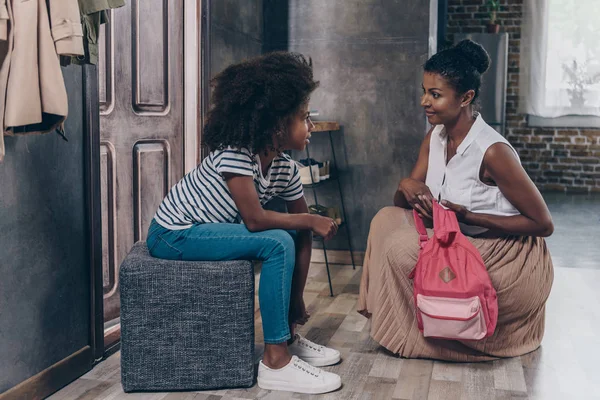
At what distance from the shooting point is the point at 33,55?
1.62 metres

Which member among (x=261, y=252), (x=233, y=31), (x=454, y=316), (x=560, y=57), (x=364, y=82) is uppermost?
(x=560, y=57)

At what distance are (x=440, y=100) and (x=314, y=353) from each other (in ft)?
3.31

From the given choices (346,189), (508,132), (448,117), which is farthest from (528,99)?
(448,117)

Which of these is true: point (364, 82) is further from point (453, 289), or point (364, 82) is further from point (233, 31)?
point (453, 289)

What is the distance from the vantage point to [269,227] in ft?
6.91

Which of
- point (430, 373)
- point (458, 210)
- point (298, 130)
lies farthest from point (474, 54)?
point (430, 373)

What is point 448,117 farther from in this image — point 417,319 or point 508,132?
point 508,132

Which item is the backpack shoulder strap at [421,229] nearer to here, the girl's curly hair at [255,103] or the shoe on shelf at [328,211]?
the girl's curly hair at [255,103]

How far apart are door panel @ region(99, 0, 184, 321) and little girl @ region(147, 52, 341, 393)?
67 centimetres

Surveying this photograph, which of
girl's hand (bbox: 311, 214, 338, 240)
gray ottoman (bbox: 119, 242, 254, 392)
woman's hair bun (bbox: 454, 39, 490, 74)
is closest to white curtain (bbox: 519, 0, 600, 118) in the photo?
woman's hair bun (bbox: 454, 39, 490, 74)

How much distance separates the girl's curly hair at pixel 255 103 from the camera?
2.12m

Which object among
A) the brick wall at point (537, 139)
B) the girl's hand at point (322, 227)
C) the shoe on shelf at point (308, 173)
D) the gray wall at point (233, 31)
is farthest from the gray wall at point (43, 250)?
Answer: the brick wall at point (537, 139)

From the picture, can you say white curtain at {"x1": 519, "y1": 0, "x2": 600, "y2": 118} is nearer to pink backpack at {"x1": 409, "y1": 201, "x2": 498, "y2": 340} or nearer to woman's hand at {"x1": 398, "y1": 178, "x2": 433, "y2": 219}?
woman's hand at {"x1": 398, "y1": 178, "x2": 433, "y2": 219}

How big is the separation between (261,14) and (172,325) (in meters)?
2.44
